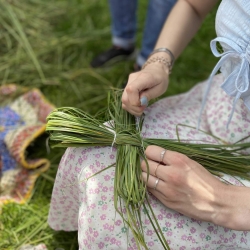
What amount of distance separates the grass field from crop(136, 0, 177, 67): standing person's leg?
0.18 meters

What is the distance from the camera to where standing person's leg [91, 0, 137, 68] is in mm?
1937

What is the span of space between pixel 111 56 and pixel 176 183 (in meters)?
1.30

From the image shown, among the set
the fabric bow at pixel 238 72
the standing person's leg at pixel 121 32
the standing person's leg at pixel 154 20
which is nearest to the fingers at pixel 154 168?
the fabric bow at pixel 238 72

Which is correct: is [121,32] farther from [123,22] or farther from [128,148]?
[128,148]

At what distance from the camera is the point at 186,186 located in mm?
917

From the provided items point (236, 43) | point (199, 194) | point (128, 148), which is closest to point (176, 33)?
point (236, 43)

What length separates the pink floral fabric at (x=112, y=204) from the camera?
0.95 metres

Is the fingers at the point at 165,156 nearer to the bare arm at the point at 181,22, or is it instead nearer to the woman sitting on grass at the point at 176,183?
the woman sitting on grass at the point at 176,183

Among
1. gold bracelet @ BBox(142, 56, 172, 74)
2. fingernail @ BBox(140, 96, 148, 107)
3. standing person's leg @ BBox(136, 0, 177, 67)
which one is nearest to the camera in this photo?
fingernail @ BBox(140, 96, 148, 107)

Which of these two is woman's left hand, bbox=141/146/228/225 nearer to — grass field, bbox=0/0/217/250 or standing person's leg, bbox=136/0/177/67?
grass field, bbox=0/0/217/250

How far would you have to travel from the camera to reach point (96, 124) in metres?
1.03

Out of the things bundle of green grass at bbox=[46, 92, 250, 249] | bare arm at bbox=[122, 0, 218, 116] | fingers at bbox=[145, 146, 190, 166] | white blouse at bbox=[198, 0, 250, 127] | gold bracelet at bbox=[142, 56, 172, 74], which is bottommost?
bundle of green grass at bbox=[46, 92, 250, 249]

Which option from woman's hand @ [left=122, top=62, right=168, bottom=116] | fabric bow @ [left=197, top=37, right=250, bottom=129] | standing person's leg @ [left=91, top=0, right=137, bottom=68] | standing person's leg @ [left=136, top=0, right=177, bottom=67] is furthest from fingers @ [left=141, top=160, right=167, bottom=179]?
standing person's leg @ [left=91, top=0, right=137, bottom=68]

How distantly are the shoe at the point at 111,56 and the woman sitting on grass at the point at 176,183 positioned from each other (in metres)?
0.95
